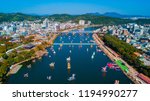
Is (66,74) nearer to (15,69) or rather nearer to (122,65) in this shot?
(15,69)

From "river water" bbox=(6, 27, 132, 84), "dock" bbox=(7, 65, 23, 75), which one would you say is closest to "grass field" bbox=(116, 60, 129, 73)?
"river water" bbox=(6, 27, 132, 84)

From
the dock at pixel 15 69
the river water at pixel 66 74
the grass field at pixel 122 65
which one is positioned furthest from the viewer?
the grass field at pixel 122 65

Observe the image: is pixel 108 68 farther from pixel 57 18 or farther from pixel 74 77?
pixel 57 18

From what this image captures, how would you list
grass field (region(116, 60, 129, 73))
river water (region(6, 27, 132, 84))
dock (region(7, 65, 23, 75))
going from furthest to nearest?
grass field (region(116, 60, 129, 73)) < dock (region(7, 65, 23, 75)) < river water (region(6, 27, 132, 84))

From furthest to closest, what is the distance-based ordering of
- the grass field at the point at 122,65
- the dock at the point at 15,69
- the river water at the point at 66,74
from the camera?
the grass field at the point at 122,65, the dock at the point at 15,69, the river water at the point at 66,74

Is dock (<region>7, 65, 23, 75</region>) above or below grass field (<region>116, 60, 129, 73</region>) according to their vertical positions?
above

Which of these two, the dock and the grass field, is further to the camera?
the grass field

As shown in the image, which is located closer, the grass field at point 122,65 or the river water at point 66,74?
the river water at point 66,74

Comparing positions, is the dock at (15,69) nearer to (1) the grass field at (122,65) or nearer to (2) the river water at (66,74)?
(2) the river water at (66,74)

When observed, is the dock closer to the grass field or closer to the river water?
the river water

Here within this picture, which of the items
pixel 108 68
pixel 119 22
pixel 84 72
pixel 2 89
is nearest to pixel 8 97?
pixel 2 89

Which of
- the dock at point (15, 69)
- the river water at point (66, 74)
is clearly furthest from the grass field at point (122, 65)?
the dock at point (15, 69)
